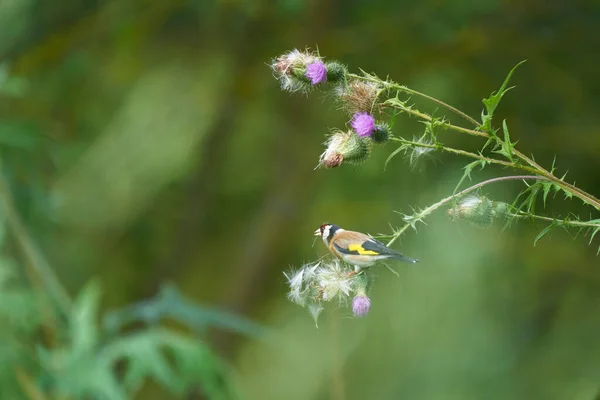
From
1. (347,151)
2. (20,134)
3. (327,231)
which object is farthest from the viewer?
(20,134)

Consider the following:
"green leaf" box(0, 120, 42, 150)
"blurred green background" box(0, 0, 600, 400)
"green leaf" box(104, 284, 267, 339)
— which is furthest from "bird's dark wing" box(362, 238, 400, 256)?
"green leaf" box(0, 120, 42, 150)

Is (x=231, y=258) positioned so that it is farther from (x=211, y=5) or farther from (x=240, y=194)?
(x=211, y=5)

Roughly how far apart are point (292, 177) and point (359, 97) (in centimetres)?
322

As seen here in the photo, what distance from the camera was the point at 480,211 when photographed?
103cm

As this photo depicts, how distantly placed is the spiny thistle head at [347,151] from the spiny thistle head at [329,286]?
0.39ft

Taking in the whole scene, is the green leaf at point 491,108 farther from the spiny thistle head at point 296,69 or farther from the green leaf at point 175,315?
the green leaf at point 175,315

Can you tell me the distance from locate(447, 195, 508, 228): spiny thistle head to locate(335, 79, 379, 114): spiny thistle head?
0.16 m

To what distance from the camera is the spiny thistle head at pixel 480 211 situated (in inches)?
39.8

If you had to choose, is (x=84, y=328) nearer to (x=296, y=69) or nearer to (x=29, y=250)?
(x=29, y=250)

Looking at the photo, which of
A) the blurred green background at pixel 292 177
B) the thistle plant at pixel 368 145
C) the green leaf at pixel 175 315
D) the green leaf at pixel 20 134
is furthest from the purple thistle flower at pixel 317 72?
the green leaf at pixel 20 134

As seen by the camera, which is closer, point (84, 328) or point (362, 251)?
point (362, 251)

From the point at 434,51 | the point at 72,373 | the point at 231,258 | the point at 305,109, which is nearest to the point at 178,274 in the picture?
the point at 231,258

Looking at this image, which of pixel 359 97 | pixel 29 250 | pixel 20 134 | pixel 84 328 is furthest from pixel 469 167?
pixel 20 134

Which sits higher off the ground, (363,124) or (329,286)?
(363,124)
